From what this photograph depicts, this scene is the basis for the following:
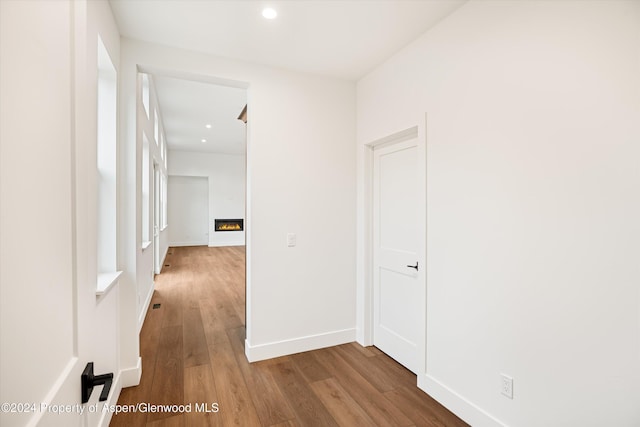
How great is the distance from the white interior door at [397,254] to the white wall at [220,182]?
8235mm

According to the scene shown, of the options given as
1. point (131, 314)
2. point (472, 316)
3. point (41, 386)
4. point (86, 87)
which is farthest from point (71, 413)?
point (472, 316)

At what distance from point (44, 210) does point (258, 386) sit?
211 centimetres

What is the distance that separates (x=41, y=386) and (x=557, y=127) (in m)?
2.30

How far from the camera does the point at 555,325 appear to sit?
1.57m

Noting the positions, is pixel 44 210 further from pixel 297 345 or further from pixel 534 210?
pixel 297 345

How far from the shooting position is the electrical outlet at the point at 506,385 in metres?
1.77

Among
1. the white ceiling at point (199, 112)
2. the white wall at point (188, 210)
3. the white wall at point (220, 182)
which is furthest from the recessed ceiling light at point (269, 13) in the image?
the white wall at point (188, 210)

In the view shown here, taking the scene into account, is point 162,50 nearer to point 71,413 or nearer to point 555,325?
point 71,413

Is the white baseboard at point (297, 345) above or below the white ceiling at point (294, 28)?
below

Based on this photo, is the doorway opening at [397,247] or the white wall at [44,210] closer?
the white wall at [44,210]

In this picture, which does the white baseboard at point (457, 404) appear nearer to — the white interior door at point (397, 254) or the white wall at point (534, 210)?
the white wall at point (534, 210)

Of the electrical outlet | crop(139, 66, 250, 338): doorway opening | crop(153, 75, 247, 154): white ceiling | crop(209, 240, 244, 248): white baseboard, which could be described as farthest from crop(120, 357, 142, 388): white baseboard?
crop(209, 240, 244, 248): white baseboard

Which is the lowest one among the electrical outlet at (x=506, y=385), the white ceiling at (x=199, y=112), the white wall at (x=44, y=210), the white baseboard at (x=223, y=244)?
the white baseboard at (x=223, y=244)

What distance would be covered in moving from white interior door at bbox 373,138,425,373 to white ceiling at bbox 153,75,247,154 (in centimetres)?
289
